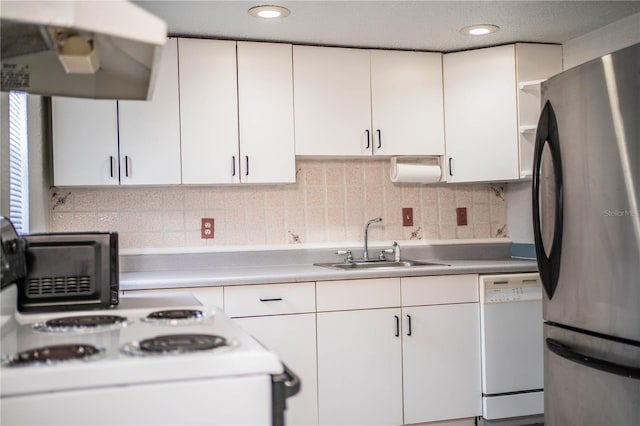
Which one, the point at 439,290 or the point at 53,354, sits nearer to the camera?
the point at 53,354

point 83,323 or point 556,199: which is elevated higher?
point 556,199

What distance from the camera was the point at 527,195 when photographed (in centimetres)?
356

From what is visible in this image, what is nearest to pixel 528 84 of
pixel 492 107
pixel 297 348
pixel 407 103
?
pixel 492 107

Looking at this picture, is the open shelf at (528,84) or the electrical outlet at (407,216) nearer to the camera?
the open shelf at (528,84)

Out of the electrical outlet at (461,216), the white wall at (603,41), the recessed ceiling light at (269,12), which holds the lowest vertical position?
the electrical outlet at (461,216)

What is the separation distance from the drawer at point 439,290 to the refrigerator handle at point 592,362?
0.61 meters

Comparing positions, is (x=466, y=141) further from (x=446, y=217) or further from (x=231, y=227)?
(x=231, y=227)

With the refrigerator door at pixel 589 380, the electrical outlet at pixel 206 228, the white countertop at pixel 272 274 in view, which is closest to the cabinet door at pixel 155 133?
the electrical outlet at pixel 206 228

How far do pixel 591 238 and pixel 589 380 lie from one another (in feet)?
1.76

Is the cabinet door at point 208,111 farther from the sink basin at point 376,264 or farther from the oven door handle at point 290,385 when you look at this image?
the oven door handle at point 290,385

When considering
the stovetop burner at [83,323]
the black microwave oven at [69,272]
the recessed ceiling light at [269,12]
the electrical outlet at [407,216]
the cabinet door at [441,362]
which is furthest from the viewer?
the electrical outlet at [407,216]

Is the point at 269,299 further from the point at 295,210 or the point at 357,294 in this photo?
the point at 295,210

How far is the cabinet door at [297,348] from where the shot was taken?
2791 mm

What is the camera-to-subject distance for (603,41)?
3096 mm
